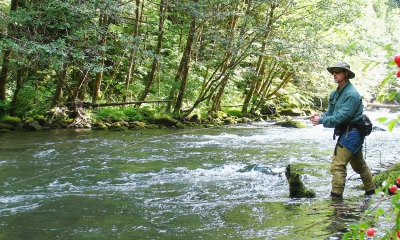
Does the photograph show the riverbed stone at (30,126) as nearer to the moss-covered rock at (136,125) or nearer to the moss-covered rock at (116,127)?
the moss-covered rock at (116,127)

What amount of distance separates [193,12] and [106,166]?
760 cm

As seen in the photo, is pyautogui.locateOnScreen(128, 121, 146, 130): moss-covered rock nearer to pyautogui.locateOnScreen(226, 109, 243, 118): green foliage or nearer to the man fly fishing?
pyautogui.locateOnScreen(226, 109, 243, 118): green foliage

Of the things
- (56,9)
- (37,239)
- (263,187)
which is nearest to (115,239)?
(37,239)

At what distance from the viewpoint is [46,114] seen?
14.3 metres

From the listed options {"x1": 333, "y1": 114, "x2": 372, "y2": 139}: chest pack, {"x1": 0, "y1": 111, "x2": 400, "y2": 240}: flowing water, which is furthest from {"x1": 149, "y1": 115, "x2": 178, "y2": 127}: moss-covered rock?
{"x1": 333, "y1": 114, "x2": 372, "y2": 139}: chest pack

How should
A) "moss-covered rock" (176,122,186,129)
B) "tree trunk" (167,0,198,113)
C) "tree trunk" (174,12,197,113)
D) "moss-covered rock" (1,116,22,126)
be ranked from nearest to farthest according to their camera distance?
"moss-covered rock" (1,116,22,126), "moss-covered rock" (176,122,186,129), "tree trunk" (174,12,197,113), "tree trunk" (167,0,198,113)

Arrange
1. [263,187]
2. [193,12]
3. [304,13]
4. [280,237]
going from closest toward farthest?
1. [280,237]
2. [263,187]
3. [193,12]
4. [304,13]

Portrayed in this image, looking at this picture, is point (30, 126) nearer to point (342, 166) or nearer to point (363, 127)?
point (342, 166)

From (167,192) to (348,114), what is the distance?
2.53m

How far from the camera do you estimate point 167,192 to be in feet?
17.5

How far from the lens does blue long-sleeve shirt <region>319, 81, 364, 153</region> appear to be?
14.2ft

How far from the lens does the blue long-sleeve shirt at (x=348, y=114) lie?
14.2ft

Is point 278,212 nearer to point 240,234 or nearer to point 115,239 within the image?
point 240,234

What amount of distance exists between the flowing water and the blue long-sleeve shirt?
0.68 m
